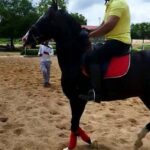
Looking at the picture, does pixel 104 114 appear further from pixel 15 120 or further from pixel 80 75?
pixel 80 75

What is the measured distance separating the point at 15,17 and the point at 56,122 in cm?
6326

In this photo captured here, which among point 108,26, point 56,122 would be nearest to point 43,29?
point 108,26

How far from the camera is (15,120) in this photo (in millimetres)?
8406

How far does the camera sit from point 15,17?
69.9 metres

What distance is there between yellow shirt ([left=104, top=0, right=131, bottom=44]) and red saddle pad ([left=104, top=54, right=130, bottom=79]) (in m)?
0.27

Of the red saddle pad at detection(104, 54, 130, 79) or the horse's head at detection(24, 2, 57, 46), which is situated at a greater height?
the horse's head at detection(24, 2, 57, 46)

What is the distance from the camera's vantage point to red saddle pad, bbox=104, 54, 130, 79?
20.1 ft

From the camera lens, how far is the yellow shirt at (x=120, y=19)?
235 inches

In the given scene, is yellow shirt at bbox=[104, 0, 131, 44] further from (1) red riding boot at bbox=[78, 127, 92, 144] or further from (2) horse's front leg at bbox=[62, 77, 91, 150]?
(1) red riding boot at bbox=[78, 127, 92, 144]

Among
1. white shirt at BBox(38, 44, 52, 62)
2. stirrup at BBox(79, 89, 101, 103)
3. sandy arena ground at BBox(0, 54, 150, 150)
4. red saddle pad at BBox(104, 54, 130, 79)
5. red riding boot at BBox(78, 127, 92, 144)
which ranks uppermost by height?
red saddle pad at BBox(104, 54, 130, 79)

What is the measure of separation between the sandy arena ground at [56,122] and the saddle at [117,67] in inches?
52.5

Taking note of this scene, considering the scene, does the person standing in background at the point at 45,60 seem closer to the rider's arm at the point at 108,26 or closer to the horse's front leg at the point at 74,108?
the horse's front leg at the point at 74,108

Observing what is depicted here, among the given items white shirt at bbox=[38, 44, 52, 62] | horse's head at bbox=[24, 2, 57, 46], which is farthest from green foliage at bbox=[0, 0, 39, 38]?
horse's head at bbox=[24, 2, 57, 46]

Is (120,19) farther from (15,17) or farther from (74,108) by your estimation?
(15,17)
